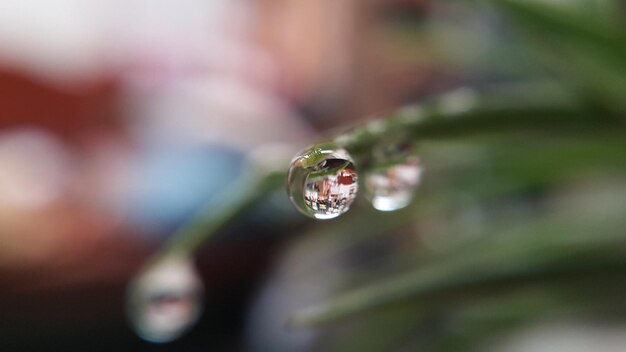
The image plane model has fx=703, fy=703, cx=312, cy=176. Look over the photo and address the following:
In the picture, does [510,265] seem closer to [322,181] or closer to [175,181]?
[322,181]

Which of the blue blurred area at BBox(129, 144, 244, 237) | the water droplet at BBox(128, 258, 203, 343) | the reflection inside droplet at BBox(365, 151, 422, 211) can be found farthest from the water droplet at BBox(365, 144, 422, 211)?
the blue blurred area at BBox(129, 144, 244, 237)

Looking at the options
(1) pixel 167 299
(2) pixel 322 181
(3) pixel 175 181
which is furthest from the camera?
(3) pixel 175 181

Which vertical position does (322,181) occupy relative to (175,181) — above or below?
below

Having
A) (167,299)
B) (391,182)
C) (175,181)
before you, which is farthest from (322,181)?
(175,181)

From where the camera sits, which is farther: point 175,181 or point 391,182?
point 175,181

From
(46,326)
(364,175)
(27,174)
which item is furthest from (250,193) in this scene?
(27,174)

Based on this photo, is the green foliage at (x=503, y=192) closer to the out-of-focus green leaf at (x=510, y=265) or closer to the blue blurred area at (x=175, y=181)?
the out-of-focus green leaf at (x=510, y=265)

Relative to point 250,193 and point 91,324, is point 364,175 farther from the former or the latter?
point 91,324

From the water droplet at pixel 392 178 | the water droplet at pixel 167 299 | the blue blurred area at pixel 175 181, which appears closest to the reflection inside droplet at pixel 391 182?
the water droplet at pixel 392 178
